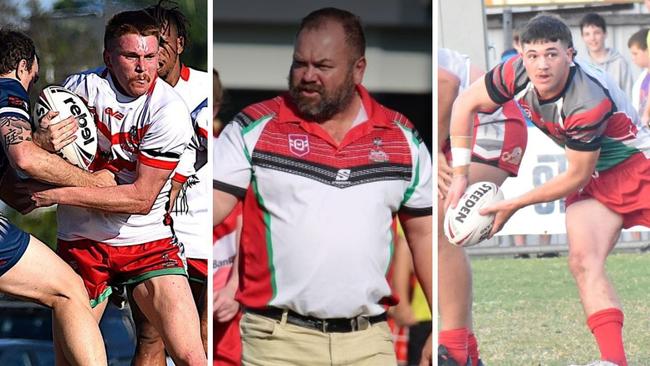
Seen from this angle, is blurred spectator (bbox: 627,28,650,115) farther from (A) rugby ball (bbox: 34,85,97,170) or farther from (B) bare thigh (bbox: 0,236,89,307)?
(B) bare thigh (bbox: 0,236,89,307)

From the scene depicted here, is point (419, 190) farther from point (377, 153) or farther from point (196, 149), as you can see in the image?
point (196, 149)

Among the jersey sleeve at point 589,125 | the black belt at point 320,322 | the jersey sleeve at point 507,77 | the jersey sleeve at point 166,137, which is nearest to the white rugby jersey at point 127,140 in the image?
the jersey sleeve at point 166,137

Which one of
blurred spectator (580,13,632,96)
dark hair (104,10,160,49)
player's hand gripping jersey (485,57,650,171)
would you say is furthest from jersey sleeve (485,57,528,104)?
dark hair (104,10,160,49)

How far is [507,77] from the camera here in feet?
22.3

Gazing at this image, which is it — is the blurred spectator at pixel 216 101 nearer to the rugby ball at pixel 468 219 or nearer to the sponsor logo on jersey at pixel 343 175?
the sponsor logo on jersey at pixel 343 175

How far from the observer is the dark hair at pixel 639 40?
6.82 meters

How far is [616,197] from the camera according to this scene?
6.85 meters

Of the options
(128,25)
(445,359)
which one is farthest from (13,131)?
(445,359)

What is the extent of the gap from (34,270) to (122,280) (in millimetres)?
430

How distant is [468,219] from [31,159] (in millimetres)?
2226

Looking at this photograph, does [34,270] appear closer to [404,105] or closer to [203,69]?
[203,69]

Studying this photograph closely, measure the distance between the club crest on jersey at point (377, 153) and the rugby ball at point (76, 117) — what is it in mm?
1404

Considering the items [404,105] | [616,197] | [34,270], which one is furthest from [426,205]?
[34,270]

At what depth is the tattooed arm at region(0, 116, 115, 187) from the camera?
6422mm
